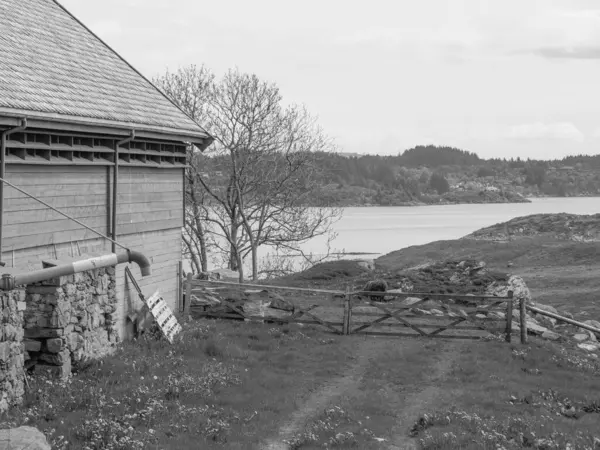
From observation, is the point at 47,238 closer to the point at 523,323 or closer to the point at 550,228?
the point at 523,323

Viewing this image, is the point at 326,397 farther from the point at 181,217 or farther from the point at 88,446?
the point at 181,217

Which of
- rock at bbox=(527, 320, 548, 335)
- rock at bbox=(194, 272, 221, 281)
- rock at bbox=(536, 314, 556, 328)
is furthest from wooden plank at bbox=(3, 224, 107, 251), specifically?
rock at bbox=(194, 272, 221, 281)

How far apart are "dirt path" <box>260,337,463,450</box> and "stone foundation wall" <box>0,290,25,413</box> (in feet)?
15.2

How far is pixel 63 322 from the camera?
16.1 meters

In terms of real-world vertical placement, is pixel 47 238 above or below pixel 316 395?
above

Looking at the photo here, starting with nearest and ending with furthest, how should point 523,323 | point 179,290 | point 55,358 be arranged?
point 55,358 → point 523,323 → point 179,290

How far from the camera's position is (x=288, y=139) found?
146ft

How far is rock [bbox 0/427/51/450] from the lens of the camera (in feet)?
34.5

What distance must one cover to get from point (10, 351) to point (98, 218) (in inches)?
249

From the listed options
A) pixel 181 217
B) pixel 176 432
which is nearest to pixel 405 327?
pixel 181 217

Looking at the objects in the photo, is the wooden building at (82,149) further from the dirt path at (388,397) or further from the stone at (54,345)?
the dirt path at (388,397)

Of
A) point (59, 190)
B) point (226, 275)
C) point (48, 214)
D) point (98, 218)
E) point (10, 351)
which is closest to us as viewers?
point (10, 351)

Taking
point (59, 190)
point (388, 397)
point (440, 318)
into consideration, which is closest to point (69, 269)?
point (59, 190)

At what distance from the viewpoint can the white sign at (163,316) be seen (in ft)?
68.7
